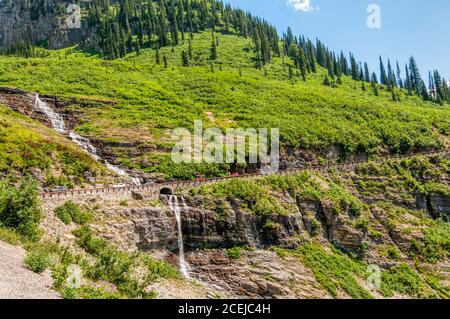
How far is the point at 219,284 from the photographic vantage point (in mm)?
35594

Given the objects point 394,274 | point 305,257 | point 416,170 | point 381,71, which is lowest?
point 394,274

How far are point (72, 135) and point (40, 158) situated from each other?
579 inches

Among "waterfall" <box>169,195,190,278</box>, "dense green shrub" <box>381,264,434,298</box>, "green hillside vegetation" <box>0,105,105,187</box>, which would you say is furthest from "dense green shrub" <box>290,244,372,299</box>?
"green hillside vegetation" <box>0,105,105,187</box>

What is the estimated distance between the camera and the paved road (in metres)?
15.6

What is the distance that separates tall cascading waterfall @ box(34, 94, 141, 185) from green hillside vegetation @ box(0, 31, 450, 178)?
1841 mm

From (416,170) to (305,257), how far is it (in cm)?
3069

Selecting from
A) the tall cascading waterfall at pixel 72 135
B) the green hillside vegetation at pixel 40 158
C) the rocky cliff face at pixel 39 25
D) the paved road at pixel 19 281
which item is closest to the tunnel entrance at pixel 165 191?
the tall cascading waterfall at pixel 72 135

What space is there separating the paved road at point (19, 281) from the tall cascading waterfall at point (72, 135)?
29093mm

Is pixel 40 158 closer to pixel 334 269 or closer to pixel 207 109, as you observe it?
pixel 334 269

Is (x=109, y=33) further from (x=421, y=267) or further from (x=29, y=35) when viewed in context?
(x=421, y=267)

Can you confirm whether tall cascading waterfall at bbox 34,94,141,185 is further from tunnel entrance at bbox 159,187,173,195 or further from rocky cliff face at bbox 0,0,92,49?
rocky cliff face at bbox 0,0,92,49

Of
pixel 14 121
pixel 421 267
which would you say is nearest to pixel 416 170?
pixel 421 267

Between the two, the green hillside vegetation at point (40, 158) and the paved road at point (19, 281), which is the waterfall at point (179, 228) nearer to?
the green hillside vegetation at point (40, 158)

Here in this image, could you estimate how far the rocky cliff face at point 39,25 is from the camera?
16188 centimetres
